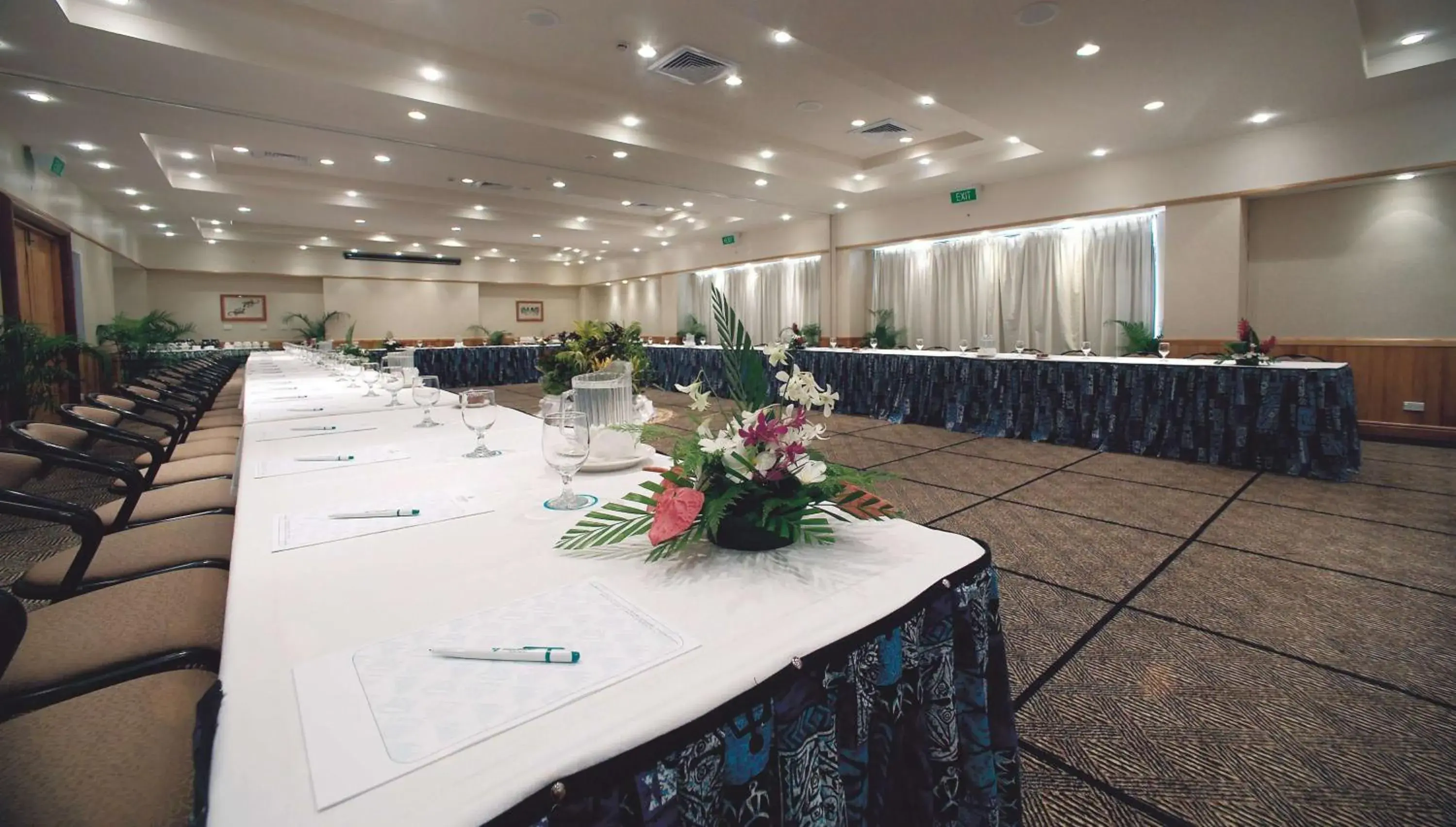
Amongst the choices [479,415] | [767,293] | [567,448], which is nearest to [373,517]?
[567,448]

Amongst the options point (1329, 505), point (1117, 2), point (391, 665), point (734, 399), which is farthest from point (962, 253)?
point (391, 665)

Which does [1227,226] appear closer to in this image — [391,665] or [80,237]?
[391,665]

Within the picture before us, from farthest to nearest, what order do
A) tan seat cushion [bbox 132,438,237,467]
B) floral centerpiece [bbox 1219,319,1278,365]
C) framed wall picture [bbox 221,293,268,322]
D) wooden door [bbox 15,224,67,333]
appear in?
1. framed wall picture [bbox 221,293,268,322]
2. wooden door [bbox 15,224,67,333]
3. floral centerpiece [bbox 1219,319,1278,365]
4. tan seat cushion [bbox 132,438,237,467]

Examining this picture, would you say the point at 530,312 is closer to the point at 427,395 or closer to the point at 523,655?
the point at 427,395

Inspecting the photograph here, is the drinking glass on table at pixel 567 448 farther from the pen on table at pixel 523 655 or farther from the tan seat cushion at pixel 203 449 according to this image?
the tan seat cushion at pixel 203 449

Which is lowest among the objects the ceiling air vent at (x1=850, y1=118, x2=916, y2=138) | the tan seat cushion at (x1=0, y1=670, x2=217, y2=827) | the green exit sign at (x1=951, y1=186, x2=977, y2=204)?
the tan seat cushion at (x1=0, y1=670, x2=217, y2=827)

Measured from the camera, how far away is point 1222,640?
81.3 inches

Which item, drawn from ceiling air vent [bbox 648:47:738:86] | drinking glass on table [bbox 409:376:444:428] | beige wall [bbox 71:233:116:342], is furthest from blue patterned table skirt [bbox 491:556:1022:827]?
beige wall [bbox 71:233:116:342]

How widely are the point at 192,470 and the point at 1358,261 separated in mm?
9092

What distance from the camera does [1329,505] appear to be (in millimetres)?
3541

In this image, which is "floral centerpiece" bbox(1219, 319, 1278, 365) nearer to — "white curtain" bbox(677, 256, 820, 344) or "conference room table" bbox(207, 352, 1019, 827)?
"conference room table" bbox(207, 352, 1019, 827)

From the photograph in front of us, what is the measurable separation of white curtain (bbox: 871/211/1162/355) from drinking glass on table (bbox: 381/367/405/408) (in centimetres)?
764

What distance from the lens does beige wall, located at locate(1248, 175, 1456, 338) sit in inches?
223

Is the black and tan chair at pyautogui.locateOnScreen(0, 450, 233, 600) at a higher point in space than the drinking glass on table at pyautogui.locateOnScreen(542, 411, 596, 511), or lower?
lower
